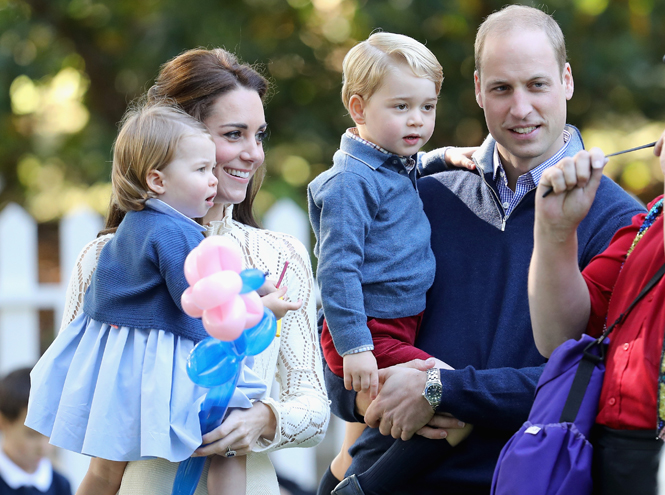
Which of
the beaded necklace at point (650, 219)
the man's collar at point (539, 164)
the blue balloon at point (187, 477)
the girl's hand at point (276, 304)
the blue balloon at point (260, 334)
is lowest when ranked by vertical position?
the blue balloon at point (187, 477)

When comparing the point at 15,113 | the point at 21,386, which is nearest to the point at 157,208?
the point at 21,386

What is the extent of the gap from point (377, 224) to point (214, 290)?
73 centimetres

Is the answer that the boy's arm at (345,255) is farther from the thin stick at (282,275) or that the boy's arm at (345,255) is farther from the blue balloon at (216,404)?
the blue balloon at (216,404)

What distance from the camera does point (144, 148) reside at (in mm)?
2131

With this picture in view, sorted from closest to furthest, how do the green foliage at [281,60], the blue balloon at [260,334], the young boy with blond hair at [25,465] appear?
the blue balloon at [260,334] < the young boy with blond hair at [25,465] < the green foliage at [281,60]

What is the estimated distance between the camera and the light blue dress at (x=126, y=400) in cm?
201

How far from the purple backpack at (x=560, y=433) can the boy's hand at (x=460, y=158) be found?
3.01ft

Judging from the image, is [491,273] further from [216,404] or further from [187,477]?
[187,477]

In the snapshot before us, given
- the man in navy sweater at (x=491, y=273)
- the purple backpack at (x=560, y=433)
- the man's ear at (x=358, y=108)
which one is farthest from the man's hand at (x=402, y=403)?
the man's ear at (x=358, y=108)

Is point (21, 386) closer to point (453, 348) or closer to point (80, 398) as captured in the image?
point (80, 398)

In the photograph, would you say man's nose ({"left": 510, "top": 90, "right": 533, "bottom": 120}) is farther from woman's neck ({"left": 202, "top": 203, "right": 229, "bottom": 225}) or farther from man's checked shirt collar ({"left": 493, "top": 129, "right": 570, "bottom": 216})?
woman's neck ({"left": 202, "top": 203, "right": 229, "bottom": 225})

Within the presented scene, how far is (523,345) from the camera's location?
236 cm

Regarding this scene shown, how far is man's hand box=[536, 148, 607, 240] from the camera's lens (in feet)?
6.24

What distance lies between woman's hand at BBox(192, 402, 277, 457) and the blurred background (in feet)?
11.7
